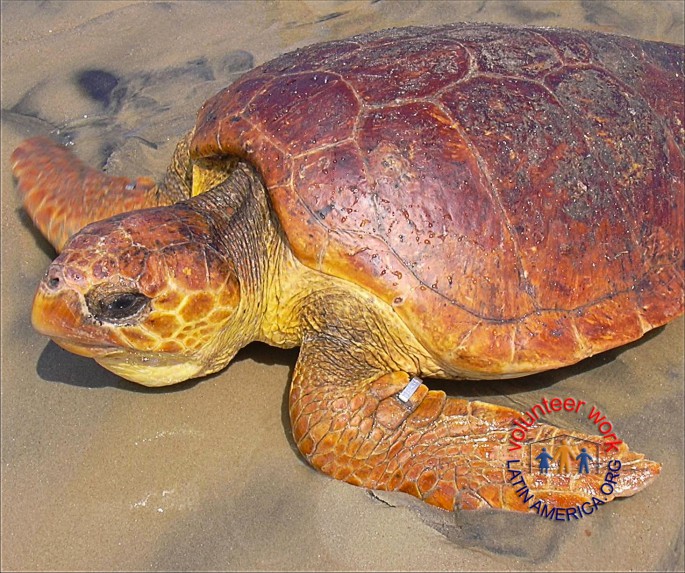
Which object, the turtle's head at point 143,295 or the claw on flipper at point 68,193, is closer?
the turtle's head at point 143,295

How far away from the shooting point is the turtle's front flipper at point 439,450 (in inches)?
71.2

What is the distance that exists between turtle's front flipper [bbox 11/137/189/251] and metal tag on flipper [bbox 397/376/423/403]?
1.21 meters

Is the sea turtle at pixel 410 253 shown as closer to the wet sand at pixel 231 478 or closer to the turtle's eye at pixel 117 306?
the turtle's eye at pixel 117 306

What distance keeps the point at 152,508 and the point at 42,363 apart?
0.71 m

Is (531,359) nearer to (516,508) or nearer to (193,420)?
(516,508)

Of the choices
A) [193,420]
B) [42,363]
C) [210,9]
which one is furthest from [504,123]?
[210,9]

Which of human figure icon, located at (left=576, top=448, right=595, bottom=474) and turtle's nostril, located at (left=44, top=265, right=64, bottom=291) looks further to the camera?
human figure icon, located at (left=576, top=448, right=595, bottom=474)

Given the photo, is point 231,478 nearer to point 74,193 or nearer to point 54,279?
→ point 54,279

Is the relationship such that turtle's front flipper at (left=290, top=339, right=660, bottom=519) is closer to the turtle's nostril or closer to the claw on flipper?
the turtle's nostril

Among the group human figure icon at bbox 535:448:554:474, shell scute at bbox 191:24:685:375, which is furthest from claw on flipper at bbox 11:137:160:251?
human figure icon at bbox 535:448:554:474

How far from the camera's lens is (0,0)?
145 inches

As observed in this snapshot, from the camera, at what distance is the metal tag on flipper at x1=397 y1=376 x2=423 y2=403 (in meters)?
1.99

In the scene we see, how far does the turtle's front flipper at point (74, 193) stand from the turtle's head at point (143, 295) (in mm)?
579

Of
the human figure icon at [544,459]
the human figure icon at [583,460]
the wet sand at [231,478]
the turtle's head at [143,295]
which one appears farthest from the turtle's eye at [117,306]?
the human figure icon at [583,460]
